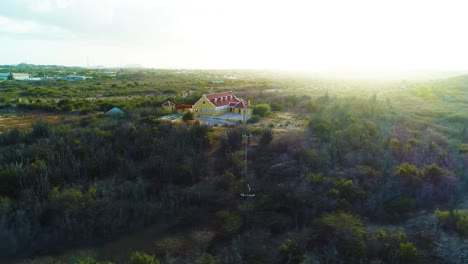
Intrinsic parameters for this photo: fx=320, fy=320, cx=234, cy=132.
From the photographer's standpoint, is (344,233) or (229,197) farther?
(229,197)

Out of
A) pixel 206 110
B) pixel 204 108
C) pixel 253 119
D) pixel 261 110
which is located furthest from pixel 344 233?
pixel 204 108

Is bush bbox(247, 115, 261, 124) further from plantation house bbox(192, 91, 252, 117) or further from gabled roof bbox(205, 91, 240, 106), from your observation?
gabled roof bbox(205, 91, 240, 106)

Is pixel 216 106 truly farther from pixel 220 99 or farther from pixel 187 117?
pixel 187 117

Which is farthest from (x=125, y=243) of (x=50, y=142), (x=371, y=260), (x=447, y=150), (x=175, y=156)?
(x=447, y=150)

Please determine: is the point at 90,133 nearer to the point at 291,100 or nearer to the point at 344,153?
the point at 344,153

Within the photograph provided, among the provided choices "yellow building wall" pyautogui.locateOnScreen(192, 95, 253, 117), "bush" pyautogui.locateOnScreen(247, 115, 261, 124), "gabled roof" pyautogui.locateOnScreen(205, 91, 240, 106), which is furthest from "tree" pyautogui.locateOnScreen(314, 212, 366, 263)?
"gabled roof" pyautogui.locateOnScreen(205, 91, 240, 106)

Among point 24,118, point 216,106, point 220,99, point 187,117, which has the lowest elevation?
point 24,118
